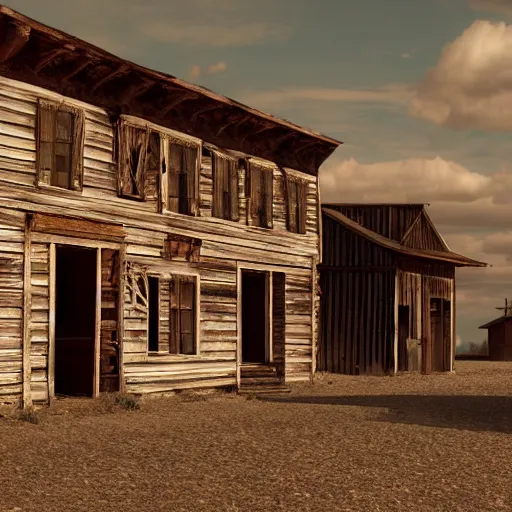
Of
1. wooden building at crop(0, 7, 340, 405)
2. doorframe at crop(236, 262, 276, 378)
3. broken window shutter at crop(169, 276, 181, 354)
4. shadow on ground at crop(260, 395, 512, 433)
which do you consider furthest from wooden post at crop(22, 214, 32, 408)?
doorframe at crop(236, 262, 276, 378)

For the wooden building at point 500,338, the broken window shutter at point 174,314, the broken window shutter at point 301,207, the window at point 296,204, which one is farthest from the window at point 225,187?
the wooden building at point 500,338

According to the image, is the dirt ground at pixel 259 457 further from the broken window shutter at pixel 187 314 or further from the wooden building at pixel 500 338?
the wooden building at pixel 500 338

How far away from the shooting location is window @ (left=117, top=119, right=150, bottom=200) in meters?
19.2

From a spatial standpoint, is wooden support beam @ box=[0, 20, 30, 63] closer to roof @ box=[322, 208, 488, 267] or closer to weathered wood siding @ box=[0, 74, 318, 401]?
weathered wood siding @ box=[0, 74, 318, 401]

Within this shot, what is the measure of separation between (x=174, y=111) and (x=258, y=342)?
24.0 ft

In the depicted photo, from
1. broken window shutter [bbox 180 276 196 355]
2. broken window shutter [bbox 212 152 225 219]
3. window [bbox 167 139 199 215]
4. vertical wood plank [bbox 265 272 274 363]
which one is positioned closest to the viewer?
window [bbox 167 139 199 215]

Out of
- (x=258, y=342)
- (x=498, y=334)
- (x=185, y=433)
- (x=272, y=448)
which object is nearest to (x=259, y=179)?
(x=258, y=342)

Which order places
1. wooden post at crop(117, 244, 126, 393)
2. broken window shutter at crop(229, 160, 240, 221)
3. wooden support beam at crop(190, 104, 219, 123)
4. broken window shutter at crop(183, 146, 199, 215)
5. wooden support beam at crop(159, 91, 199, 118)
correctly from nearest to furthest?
wooden post at crop(117, 244, 126, 393) < wooden support beam at crop(159, 91, 199, 118) < broken window shutter at crop(183, 146, 199, 215) < wooden support beam at crop(190, 104, 219, 123) < broken window shutter at crop(229, 160, 240, 221)

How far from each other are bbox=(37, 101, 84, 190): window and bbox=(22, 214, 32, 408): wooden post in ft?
3.54

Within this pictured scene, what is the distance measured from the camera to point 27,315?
16.8 meters

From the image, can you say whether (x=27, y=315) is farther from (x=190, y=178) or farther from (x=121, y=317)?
(x=190, y=178)

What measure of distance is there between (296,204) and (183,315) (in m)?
5.77

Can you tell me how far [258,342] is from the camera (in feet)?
84.4

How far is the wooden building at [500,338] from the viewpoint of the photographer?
53.2 m
